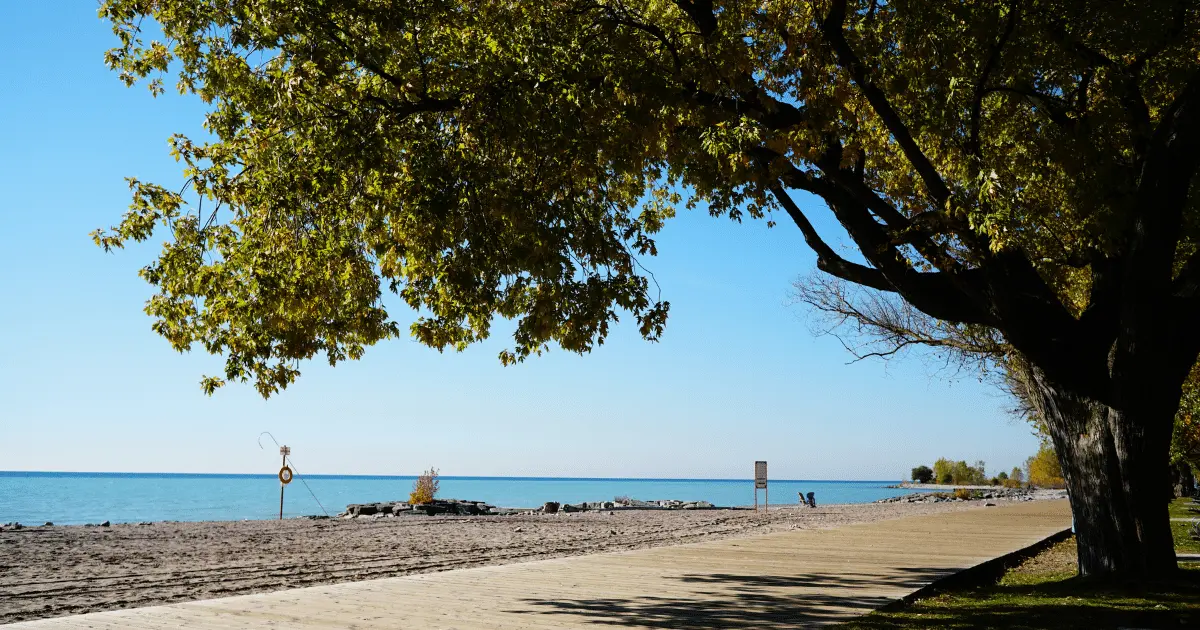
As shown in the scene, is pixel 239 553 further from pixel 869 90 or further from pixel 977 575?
pixel 869 90

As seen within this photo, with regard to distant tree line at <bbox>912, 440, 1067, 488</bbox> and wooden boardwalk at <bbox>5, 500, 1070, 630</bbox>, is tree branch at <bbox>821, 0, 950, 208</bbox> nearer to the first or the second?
wooden boardwalk at <bbox>5, 500, 1070, 630</bbox>

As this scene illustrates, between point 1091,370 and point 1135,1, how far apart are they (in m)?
4.16

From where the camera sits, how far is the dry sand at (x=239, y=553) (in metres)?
9.79

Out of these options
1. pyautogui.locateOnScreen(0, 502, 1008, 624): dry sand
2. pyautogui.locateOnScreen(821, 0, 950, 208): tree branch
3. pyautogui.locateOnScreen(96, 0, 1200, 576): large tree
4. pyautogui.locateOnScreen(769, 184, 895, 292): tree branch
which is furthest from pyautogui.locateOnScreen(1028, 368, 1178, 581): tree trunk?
pyautogui.locateOnScreen(0, 502, 1008, 624): dry sand

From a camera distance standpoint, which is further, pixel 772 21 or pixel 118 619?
pixel 772 21

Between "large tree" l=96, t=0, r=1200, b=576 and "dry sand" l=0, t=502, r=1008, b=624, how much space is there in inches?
111

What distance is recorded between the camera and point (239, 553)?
1502 cm

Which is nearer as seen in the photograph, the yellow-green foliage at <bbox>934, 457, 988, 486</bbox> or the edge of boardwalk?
the edge of boardwalk

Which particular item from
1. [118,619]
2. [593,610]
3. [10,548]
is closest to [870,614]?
[593,610]

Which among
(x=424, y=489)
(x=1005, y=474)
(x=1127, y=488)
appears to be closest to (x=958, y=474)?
(x=1005, y=474)

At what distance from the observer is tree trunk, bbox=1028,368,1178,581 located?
9.58 m

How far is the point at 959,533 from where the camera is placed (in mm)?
17094

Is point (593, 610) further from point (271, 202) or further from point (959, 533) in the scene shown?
point (959, 533)

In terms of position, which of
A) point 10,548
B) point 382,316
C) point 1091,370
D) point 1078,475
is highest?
point 382,316
